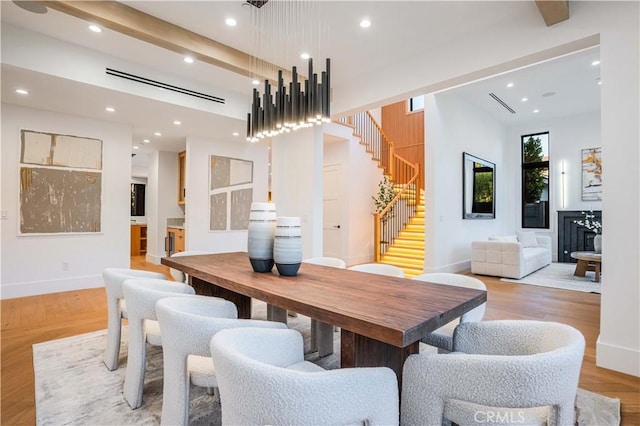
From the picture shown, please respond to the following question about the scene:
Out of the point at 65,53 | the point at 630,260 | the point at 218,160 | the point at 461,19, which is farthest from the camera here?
the point at 218,160

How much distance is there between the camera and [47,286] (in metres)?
4.61

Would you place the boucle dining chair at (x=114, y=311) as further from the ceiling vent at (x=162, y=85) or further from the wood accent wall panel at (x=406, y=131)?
the wood accent wall panel at (x=406, y=131)

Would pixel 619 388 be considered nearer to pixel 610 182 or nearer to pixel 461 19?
pixel 610 182

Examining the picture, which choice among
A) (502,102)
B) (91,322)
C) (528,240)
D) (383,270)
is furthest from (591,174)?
(91,322)

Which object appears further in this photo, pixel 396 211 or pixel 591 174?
pixel 591 174

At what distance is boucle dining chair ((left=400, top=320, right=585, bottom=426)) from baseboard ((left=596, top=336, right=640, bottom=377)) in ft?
6.01

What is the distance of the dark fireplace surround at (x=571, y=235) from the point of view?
7568 millimetres

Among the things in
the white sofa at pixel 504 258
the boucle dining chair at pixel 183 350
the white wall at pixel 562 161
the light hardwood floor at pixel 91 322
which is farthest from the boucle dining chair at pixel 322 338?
the white wall at pixel 562 161

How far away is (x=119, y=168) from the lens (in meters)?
5.29

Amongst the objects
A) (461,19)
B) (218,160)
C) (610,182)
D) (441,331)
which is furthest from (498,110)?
(441,331)

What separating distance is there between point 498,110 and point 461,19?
17.0 ft

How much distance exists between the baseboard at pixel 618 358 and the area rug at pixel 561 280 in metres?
2.80

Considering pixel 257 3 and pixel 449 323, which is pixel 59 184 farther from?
pixel 449 323

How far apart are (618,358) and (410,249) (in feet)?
14.5
